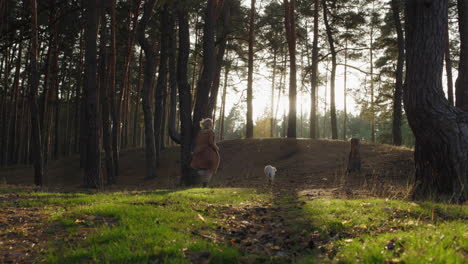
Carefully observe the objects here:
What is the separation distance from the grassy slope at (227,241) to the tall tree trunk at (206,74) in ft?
23.2

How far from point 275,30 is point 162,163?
12.5 metres

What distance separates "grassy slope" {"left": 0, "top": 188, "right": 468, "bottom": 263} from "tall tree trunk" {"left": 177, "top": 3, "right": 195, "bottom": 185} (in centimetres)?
668

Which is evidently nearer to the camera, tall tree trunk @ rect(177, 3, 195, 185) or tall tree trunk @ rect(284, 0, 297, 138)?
tall tree trunk @ rect(177, 3, 195, 185)

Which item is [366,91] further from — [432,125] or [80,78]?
[80,78]

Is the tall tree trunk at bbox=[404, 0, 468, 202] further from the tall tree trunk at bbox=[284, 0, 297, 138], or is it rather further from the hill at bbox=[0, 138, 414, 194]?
the tall tree trunk at bbox=[284, 0, 297, 138]

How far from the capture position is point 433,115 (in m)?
8.04

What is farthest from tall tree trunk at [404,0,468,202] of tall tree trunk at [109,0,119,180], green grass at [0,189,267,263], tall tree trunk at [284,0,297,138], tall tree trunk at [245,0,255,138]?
tall tree trunk at [245,0,255,138]

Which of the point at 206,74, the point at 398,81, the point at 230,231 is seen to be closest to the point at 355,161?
the point at 206,74

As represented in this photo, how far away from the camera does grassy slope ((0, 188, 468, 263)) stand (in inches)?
141

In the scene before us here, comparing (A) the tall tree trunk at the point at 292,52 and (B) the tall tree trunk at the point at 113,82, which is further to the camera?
(A) the tall tree trunk at the point at 292,52

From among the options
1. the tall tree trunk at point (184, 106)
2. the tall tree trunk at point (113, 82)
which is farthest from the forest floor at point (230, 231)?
the tall tree trunk at point (113, 82)

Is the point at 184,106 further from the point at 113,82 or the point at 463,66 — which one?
the point at 463,66

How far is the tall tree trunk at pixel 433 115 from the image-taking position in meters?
7.91

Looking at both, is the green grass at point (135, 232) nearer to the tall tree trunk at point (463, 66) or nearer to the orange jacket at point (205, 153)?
the orange jacket at point (205, 153)
